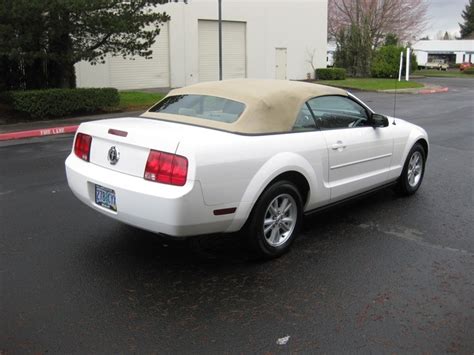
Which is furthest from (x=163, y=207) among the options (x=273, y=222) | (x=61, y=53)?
(x=61, y=53)

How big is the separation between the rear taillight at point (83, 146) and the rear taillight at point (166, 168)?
0.91 meters

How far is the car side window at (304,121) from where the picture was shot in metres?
4.86

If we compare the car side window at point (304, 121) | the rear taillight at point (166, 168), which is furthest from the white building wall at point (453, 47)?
the rear taillight at point (166, 168)

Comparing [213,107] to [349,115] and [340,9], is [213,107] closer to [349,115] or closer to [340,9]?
[349,115]

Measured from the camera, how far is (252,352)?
3139 millimetres

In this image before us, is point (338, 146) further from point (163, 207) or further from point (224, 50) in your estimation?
point (224, 50)

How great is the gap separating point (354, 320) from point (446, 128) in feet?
36.8

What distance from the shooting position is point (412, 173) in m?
6.68

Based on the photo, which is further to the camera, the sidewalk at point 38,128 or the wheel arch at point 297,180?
the sidewalk at point 38,128

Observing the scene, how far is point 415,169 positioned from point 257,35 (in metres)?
26.1

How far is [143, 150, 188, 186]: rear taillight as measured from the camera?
388 cm

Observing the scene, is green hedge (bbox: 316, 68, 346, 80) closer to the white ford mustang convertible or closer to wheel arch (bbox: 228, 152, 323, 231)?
the white ford mustang convertible

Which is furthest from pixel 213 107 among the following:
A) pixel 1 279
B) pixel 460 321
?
pixel 460 321

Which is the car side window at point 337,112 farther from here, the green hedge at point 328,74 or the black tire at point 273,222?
the green hedge at point 328,74
